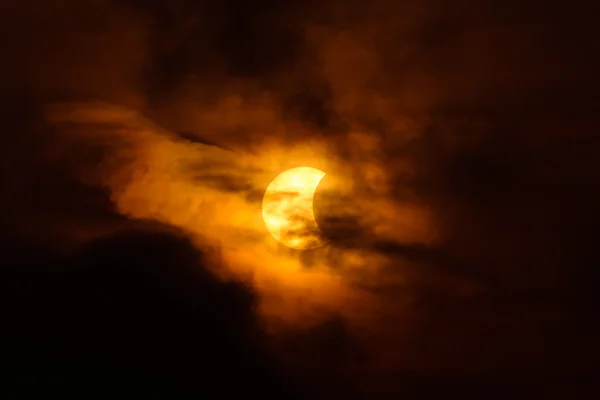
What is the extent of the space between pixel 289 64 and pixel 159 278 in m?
1.55

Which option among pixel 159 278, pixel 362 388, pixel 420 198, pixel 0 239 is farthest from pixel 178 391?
pixel 420 198

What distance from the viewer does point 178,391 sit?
282cm

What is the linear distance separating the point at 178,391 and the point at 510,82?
2.59m

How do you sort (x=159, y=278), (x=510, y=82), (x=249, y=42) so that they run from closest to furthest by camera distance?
(x=510, y=82), (x=249, y=42), (x=159, y=278)

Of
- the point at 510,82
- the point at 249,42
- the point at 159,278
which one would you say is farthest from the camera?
the point at 159,278

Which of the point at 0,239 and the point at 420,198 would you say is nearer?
the point at 420,198

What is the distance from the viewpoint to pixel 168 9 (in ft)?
8.84

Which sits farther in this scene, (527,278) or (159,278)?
(159,278)

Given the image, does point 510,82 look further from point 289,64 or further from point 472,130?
point 289,64

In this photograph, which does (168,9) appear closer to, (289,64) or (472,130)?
(289,64)

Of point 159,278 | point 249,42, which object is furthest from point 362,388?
point 249,42

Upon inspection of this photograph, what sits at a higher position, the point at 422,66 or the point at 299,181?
the point at 422,66

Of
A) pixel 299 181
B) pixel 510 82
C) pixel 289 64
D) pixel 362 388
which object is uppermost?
pixel 289 64

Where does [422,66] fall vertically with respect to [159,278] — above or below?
above
